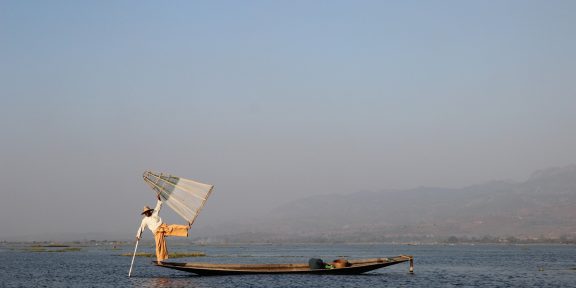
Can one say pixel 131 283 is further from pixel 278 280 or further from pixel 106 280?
pixel 278 280

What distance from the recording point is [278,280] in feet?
193

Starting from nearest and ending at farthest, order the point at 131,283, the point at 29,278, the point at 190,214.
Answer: the point at 190,214
the point at 131,283
the point at 29,278

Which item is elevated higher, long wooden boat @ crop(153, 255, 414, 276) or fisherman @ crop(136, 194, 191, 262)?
fisherman @ crop(136, 194, 191, 262)

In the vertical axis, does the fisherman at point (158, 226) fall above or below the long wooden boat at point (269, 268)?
above

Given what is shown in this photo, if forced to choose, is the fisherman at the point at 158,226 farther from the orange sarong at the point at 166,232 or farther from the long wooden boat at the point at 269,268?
the long wooden boat at the point at 269,268

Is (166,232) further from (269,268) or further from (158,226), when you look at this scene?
(269,268)

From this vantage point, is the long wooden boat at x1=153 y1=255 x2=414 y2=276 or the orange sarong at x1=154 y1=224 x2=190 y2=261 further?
the long wooden boat at x1=153 y1=255 x2=414 y2=276

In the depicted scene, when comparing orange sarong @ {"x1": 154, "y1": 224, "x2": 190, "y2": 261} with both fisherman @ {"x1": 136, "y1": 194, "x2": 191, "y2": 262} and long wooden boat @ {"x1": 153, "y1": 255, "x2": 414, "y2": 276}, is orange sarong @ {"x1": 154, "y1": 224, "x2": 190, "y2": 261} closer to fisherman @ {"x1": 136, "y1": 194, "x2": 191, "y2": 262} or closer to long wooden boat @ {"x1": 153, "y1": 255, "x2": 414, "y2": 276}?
fisherman @ {"x1": 136, "y1": 194, "x2": 191, "y2": 262}

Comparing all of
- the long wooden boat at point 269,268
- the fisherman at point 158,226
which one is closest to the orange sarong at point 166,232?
the fisherman at point 158,226

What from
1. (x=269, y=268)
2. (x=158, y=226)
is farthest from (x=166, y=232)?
(x=269, y=268)

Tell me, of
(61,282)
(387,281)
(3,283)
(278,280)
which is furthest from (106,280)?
(387,281)

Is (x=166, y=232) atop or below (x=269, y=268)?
atop

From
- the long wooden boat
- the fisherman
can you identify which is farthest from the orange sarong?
the long wooden boat

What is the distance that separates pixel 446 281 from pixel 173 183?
24177mm
